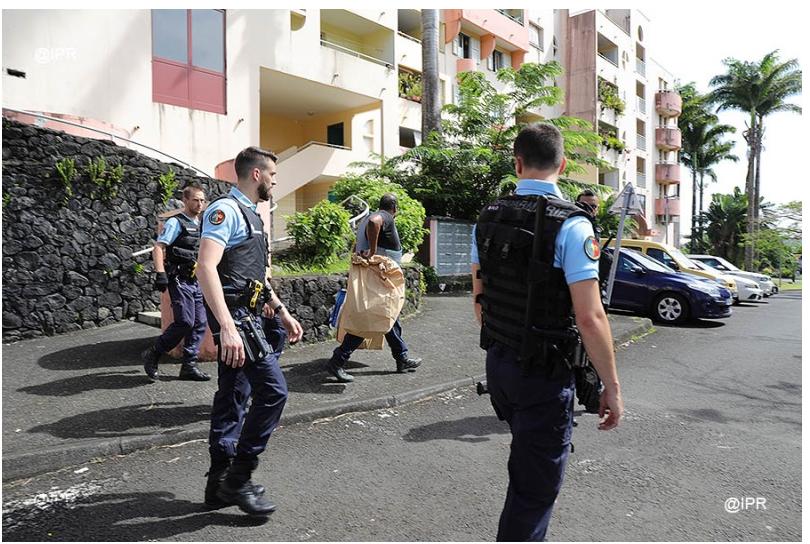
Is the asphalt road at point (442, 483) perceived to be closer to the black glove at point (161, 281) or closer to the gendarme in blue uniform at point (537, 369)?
the gendarme in blue uniform at point (537, 369)

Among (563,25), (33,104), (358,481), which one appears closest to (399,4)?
(33,104)

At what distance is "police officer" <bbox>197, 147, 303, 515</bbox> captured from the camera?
3014 mm

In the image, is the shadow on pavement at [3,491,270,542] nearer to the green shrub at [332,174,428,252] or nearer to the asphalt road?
the asphalt road

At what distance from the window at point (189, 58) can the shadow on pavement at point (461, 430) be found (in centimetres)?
1228

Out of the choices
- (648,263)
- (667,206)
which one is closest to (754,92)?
(667,206)

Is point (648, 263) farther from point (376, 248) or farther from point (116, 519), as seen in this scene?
point (116, 519)

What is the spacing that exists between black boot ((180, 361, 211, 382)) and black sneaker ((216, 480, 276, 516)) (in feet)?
8.86

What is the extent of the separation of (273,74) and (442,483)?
51.4 feet

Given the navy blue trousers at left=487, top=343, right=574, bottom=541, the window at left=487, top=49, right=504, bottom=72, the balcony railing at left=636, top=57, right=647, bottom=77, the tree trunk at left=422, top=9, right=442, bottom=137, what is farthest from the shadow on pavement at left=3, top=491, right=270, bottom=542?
the balcony railing at left=636, top=57, right=647, bottom=77

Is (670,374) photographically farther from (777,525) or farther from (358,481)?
(358,481)

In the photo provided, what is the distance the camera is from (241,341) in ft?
9.75

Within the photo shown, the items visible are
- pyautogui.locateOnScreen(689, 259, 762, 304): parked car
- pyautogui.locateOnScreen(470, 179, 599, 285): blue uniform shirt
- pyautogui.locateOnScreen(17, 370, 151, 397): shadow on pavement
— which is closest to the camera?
pyautogui.locateOnScreen(470, 179, 599, 285): blue uniform shirt

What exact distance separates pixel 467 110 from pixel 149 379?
13305mm

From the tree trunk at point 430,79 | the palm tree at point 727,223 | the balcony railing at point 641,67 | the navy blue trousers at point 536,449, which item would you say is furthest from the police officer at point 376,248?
the palm tree at point 727,223
